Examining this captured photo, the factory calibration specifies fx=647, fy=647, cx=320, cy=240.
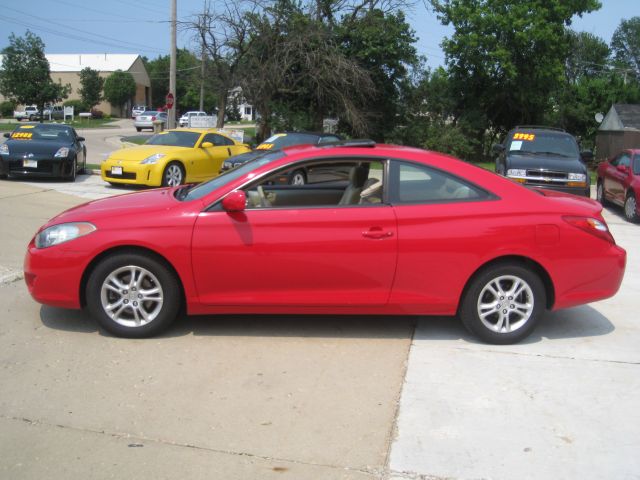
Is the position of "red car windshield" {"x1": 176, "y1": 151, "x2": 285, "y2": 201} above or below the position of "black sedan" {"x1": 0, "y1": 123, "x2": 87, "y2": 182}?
above

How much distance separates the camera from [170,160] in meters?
14.4

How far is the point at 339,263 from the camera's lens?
16.3ft

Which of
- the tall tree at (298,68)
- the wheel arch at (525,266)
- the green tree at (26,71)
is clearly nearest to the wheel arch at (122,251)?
the wheel arch at (525,266)

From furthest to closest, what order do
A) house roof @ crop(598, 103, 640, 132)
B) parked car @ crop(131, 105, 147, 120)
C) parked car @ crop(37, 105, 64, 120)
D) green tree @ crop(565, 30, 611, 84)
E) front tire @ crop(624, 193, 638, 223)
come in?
green tree @ crop(565, 30, 611, 84)
parked car @ crop(131, 105, 147, 120)
parked car @ crop(37, 105, 64, 120)
house roof @ crop(598, 103, 640, 132)
front tire @ crop(624, 193, 638, 223)

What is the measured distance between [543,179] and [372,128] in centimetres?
1831

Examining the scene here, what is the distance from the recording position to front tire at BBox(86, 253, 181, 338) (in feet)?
16.3

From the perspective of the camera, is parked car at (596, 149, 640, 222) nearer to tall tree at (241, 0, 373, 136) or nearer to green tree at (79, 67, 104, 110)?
tall tree at (241, 0, 373, 136)

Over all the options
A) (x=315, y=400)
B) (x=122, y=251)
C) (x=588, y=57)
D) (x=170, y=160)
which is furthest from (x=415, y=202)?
(x=588, y=57)

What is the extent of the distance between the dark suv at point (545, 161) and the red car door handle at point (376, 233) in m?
8.68

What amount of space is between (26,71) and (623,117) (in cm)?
4256

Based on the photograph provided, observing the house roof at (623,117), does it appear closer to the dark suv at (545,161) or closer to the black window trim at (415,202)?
the dark suv at (545,161)

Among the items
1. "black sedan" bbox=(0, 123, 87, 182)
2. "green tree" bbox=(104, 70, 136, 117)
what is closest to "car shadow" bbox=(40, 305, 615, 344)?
"black sedan" bbox=(0, 123, 87, 182)

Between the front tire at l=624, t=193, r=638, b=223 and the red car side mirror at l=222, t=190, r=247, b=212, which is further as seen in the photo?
the front tire at l=624, t=193, r=638, b=223

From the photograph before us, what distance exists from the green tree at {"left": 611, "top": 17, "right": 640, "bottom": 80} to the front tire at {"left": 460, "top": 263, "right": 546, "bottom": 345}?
311 ft
